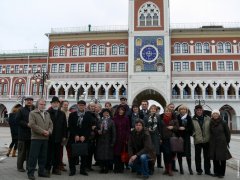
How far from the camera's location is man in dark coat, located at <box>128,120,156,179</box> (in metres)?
7.60

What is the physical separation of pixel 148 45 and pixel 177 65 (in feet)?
16.4

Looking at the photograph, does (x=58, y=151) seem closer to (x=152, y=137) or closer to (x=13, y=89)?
(x=152, y=137)

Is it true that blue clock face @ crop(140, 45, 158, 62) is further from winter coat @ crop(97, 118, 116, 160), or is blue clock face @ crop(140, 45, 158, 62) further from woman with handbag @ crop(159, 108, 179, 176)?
winter coat @ crop(97, 118, 116, 160)

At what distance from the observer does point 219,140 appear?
26.5 ft

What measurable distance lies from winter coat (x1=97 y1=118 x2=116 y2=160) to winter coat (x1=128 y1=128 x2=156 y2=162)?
1.87 feet

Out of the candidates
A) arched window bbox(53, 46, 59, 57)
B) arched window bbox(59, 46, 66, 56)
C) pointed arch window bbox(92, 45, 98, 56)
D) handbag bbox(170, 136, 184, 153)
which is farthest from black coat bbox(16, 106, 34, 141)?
arched window bbox(53, 46, 59, 57)

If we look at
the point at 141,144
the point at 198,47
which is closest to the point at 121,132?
the point at 141,144

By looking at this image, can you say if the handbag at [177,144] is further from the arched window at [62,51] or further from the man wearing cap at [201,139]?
the arched window at [62,51]

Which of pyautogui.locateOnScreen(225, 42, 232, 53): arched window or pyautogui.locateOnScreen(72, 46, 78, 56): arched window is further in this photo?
pyautogui.locateOnScreen(72, 46, 78, 56): arched window

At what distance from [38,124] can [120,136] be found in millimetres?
2512

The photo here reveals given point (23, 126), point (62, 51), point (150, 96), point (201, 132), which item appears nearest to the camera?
point (23, 126)

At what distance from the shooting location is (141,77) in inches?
1468

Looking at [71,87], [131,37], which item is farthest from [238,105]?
[71,87]

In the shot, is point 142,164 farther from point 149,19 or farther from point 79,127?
point 149,19
